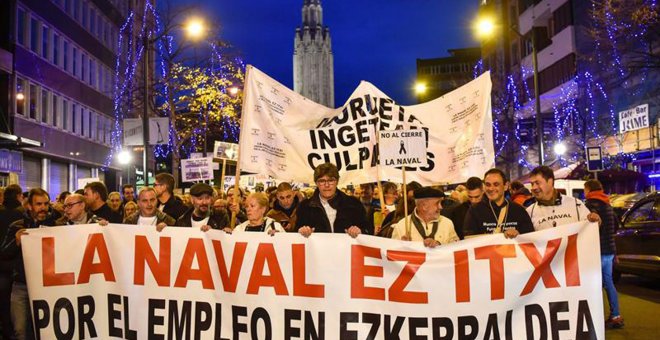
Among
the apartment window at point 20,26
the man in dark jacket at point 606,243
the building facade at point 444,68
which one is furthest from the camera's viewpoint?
the building facade at point 444,68

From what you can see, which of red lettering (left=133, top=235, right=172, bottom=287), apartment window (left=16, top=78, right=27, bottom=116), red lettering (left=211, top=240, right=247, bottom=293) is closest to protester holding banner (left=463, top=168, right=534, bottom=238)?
red lettering (left=211, top=240, right=247, bottom=293)

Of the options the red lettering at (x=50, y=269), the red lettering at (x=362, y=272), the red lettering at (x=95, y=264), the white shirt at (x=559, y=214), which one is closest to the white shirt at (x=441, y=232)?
the red lettering at (x=362, y=272)

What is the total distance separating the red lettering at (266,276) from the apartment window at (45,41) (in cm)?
2778

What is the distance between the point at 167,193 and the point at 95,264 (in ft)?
5.25

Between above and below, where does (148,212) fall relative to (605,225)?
above

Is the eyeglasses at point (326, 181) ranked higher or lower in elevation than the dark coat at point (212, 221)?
higher

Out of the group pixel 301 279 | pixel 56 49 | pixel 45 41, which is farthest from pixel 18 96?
pixel 301 279

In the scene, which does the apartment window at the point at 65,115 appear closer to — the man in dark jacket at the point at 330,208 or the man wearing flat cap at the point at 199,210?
the man wearing flat cap at the point at 199,210

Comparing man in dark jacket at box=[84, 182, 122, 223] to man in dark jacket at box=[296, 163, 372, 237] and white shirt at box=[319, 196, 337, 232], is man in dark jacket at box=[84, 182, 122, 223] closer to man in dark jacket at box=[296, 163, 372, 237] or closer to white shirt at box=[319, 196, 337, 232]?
man in dark jacket at box=[296, 163, 372, 237]

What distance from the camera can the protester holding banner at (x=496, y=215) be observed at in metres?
6.13

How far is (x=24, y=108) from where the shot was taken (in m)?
27.5

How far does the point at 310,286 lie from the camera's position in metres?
5.73

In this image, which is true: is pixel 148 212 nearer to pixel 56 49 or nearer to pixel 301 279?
pixel 301 279

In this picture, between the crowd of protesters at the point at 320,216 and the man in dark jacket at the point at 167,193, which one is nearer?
the crowd of protesters at the point at 320,216
